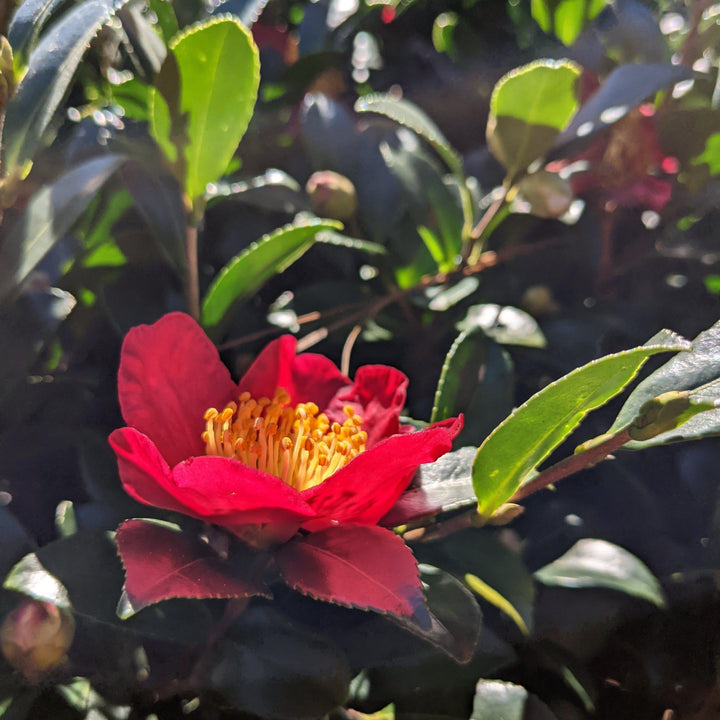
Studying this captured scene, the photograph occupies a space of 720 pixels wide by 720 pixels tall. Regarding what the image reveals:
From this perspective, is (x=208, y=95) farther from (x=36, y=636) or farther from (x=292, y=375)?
(x=36, y=636)

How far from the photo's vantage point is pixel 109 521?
565mm

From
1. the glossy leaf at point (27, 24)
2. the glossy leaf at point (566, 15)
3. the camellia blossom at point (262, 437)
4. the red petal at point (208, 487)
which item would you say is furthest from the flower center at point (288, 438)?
the glossy leaf at point (566, 15)

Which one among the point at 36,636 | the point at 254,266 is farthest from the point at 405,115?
the point at 36,636

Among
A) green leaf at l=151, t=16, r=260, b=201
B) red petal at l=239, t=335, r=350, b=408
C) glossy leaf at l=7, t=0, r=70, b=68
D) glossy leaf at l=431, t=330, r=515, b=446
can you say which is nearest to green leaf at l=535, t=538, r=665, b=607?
glossy leaf at l=431, t=330, r=515, b=446

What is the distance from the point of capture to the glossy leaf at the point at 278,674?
512 millimetres

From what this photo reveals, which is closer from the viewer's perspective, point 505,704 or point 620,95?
point 505,704

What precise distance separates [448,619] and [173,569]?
18 centimetres

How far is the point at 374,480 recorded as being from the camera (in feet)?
1.53

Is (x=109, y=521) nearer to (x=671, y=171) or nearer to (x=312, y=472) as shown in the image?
(x=312, y=472)

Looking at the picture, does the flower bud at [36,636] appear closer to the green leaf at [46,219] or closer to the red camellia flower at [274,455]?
the red camellia flower at [274,455]

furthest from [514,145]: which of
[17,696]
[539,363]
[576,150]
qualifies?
[17,696]

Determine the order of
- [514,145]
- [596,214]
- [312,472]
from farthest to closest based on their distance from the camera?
[596,214] < [514,145] < [312,472]

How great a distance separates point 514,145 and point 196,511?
0.50 meters

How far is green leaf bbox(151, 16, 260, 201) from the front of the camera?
58 cm
